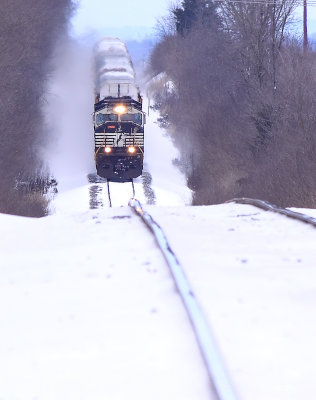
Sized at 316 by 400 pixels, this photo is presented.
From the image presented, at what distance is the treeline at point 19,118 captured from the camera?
82.8ft

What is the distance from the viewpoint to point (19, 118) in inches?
1286

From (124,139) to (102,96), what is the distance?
229 centimetres

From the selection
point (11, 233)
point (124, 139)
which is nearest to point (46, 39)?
point (124, 139)

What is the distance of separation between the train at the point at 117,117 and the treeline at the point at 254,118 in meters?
3.49

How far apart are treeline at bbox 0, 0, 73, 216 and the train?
3400mm

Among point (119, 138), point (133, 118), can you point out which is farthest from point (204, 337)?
point (119, 138)

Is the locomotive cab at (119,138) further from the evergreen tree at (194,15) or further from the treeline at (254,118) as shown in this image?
the evergreen tree at (194,15)

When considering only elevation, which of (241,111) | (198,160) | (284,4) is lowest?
(198,160)

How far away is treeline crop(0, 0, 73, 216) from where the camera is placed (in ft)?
82.8

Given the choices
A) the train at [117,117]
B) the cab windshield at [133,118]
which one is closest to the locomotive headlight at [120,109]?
the train at [117,117]

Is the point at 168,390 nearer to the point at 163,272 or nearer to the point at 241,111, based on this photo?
the point at 163,272

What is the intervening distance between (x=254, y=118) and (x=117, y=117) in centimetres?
823

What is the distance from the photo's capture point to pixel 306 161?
22.8 metres

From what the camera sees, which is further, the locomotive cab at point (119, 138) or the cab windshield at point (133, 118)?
the cab windshield at point (133, 118)
